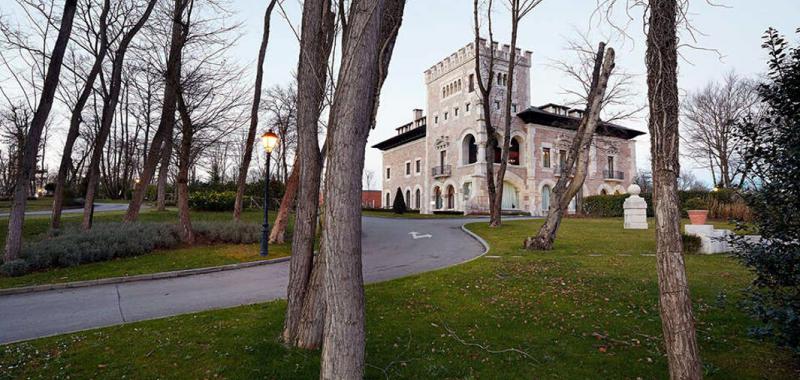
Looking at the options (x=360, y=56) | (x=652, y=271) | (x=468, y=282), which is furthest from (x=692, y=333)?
(x=652, y=271)

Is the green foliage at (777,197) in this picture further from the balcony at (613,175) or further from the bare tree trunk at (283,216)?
the balcony at (613,175)

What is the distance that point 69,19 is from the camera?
9.27 metres

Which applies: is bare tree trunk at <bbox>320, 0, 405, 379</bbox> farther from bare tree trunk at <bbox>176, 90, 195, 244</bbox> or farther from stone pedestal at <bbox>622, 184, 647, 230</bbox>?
stone pedestal at <bbox>622, 184, 647, 230</bbox>

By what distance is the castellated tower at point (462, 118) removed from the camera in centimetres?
3347

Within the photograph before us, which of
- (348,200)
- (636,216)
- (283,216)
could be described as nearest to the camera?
(348,200)

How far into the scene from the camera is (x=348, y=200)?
273cm

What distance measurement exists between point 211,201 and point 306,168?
21.2 m

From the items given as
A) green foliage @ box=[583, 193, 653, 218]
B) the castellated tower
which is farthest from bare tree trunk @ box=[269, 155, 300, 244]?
green foliage @ box=[583, 193, 653, 218]

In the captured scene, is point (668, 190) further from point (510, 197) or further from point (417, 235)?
point (510, 197)

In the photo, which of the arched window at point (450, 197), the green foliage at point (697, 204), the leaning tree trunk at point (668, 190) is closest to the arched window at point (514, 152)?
the arched window at point (450, 197)

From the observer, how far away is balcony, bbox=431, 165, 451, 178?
3686 centimetres

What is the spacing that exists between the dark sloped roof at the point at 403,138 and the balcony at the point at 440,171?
5.38 m

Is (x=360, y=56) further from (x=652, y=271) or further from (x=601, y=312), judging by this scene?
(x=652, y=271)

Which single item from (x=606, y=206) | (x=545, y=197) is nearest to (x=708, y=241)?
(x=606, y=206)
